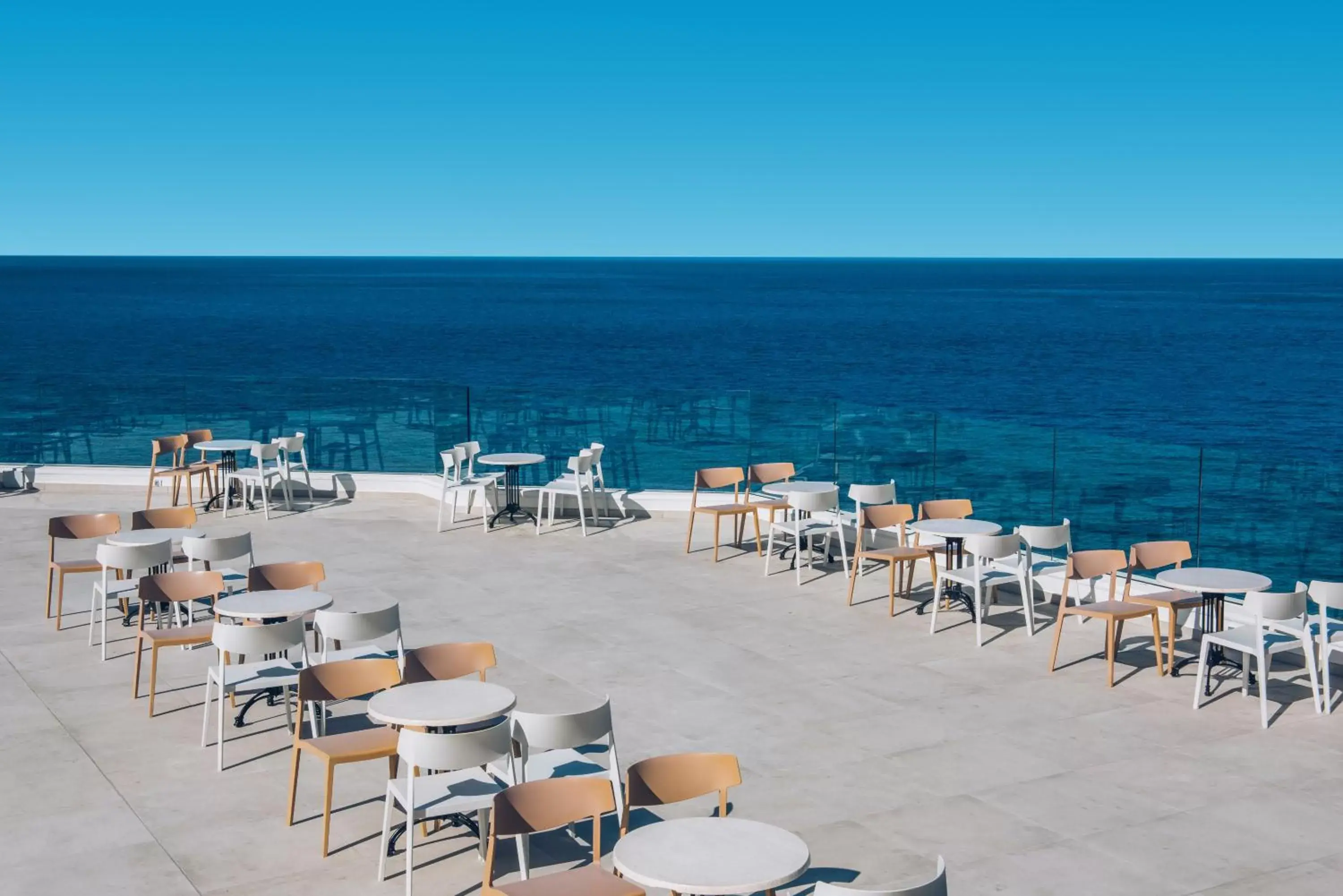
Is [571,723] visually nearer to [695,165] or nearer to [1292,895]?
[1292,895]

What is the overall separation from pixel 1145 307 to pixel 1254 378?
56900 millimetres

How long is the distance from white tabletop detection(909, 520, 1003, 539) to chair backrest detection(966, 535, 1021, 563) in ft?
1.91

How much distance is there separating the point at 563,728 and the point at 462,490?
8.86 m

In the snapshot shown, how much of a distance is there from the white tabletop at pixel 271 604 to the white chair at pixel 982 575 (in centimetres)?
454

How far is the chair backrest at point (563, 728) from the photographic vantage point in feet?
19.3

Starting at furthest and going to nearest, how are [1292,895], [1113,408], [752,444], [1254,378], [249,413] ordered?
[1254,378], [1113,408], [249,413], [752,444], [1292,895]

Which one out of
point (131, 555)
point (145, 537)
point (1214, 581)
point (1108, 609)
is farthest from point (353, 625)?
point (1214, 581)

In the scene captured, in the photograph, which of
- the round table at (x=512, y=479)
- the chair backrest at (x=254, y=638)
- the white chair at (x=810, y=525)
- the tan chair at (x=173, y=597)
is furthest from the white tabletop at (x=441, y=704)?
the round table at (x=512, y=479)

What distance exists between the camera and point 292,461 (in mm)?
16906

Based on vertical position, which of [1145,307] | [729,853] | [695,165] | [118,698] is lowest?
[118,698]

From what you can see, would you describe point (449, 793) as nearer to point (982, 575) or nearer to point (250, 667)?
point (250, 667)

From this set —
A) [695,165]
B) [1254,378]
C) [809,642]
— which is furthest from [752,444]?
[695,165]

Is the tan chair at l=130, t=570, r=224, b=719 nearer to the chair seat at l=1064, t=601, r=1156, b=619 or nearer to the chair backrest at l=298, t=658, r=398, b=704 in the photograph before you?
the chair backrest at l=298, t=658, r=398, b=704

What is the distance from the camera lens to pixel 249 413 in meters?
17.3
